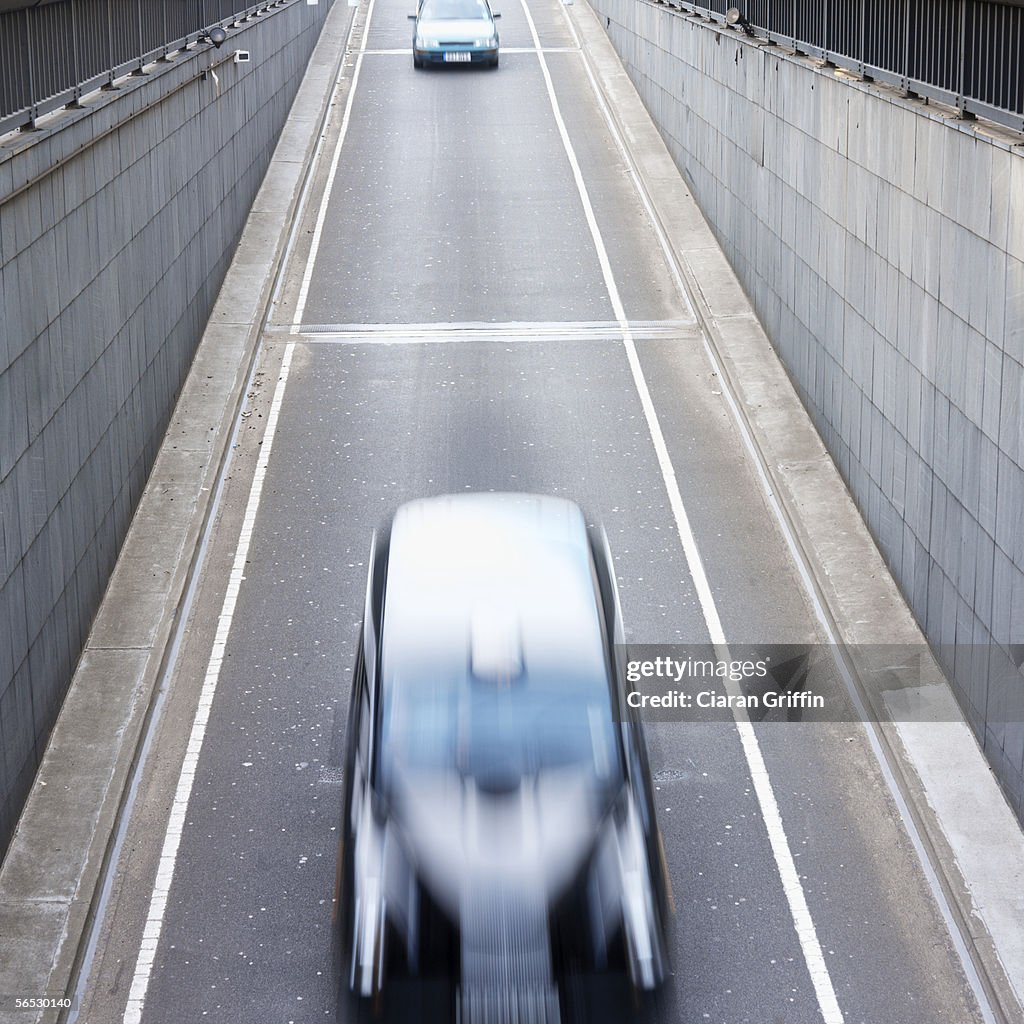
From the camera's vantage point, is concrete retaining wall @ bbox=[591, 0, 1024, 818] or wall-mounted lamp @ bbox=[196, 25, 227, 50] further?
wall-mounted lamp @ bbox=[196, 25, 227, 50]

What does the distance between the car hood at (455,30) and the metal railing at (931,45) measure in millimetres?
16916

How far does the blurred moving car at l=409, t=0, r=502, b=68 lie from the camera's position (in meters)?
34.2

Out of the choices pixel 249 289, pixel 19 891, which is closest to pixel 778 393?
pixel 249 289

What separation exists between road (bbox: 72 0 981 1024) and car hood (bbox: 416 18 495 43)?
→ 8.11m

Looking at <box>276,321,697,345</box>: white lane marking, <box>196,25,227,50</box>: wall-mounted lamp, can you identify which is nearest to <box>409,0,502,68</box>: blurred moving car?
<box>196,25,227,50</box>: wall-mounted lamp

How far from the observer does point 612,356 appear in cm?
1844

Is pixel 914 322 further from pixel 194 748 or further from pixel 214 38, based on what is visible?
pixel 214 38

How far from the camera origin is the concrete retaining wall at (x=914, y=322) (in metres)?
9.71

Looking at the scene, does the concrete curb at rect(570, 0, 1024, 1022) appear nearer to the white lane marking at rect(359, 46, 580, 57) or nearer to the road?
the road

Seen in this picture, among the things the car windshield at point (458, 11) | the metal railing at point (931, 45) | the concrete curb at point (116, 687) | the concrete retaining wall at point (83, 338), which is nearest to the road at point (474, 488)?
the concrete curb at point (116, 687)

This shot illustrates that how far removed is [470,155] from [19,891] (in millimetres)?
20392

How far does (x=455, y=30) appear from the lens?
1353 inches

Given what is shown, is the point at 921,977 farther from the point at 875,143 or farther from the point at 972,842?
the point at 875,143

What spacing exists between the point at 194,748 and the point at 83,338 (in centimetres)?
349
